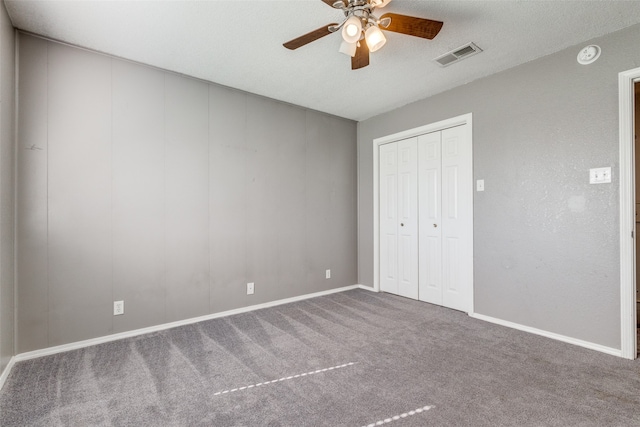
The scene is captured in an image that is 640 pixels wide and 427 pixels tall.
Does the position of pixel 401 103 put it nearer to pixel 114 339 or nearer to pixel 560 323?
pixel 560 323

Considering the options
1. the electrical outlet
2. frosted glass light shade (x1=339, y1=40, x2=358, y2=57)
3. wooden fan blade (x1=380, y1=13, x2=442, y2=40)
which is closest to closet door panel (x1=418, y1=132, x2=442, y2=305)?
wooden fan blade (x1=380, y1=13, x2=442, y2=40)

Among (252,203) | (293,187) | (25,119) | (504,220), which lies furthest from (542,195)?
(25,119)

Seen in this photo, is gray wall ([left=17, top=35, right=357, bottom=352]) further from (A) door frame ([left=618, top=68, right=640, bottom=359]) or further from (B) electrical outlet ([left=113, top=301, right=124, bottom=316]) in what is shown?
(A) door frame ([left=618, top=68, right=640, bottom=359])

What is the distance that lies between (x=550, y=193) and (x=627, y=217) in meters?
0.54

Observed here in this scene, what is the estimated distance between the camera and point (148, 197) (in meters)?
2.91

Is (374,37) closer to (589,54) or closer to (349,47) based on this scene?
(349,47)

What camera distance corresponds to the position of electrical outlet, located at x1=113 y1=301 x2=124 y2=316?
272cm

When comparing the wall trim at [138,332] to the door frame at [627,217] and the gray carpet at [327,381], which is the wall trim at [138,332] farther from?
the door frame at [627,217]

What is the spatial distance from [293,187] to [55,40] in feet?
8.50

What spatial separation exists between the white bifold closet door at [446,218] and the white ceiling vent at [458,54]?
2.75ft

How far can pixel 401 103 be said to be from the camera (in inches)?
156

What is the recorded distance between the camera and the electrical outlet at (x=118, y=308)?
107 inches

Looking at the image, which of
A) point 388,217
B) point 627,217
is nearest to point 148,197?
point 388,217

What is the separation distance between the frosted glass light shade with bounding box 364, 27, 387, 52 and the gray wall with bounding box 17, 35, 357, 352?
195 centimetres
